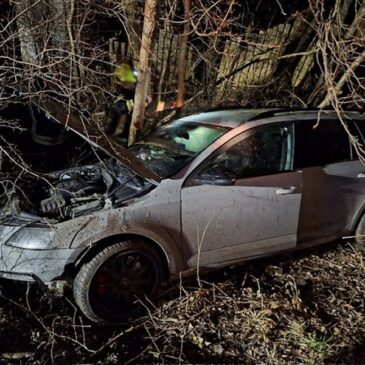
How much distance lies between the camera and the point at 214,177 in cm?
348

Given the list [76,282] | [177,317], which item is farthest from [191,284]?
[76,282]

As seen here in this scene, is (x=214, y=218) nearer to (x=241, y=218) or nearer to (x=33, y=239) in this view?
(x=241, y=218)

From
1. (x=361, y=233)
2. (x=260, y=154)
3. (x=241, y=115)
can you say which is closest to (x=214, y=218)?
(x=260, y=154)

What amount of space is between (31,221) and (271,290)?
2.04 meters

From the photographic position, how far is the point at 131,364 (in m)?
2.77

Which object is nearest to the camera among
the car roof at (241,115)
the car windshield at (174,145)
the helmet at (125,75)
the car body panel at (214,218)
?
the car body panel at (214,218)

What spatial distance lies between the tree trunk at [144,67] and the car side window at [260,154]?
88.5 inches

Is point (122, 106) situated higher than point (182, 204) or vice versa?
point (122, 106)

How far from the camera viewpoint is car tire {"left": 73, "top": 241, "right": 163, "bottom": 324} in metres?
3.16

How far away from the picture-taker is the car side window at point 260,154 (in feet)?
12.0

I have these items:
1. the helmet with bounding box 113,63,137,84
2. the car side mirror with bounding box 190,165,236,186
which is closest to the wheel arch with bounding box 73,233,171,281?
the car side mirror with bounding box 190,165,236,186

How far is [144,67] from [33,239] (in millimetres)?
3199

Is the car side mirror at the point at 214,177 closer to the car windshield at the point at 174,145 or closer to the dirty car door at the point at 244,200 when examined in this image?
the dirty car door at the point at 244,200

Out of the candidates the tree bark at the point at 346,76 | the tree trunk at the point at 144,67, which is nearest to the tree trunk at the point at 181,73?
the tree trunk at the point at 144,67
